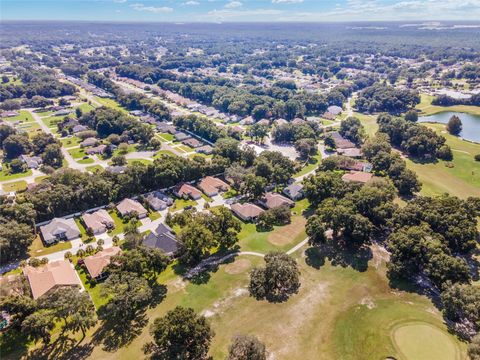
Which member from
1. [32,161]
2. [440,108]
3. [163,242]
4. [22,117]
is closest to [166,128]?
[32,161]

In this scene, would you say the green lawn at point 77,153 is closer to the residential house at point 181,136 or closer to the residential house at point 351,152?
the residential house at point 181,136

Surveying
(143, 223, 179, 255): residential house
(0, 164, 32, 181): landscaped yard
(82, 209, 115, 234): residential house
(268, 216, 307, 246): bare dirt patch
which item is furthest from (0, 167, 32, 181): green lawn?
(268, 216, 307, 246): bare dirt patch

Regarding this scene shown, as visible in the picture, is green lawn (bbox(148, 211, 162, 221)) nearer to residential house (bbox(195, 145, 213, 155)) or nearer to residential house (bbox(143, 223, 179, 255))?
residential house (bbox(143, 223, 179, 255))

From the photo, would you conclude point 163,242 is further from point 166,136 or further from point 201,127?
point 166,136

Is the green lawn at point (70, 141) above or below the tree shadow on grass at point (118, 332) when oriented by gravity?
below

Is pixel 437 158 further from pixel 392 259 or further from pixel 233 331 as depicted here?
pixel 233 331

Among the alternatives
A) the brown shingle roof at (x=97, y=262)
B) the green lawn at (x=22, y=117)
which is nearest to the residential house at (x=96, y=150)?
the green lawn at (x=22, y=117)
